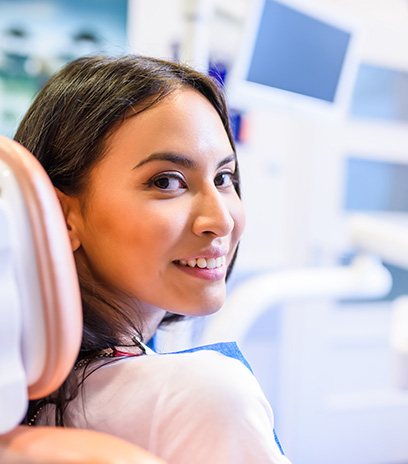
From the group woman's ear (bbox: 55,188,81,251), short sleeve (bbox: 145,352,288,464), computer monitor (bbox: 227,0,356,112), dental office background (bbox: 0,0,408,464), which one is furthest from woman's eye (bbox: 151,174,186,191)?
dental office background (bbox: 0,0,408,464)

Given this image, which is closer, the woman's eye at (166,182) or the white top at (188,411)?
the white top at (188,411)

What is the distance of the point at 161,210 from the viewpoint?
71 centimetres

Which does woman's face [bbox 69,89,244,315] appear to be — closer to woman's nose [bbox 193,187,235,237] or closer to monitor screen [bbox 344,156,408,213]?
woman's nose [bbox 193,187,235,237]

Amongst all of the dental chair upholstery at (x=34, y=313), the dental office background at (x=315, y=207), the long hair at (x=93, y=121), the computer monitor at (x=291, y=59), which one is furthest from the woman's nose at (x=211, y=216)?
the dental office background at (x=315, y=207)

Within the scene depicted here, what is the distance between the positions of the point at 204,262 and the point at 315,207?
1795 millimetres

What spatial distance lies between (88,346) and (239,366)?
174mm

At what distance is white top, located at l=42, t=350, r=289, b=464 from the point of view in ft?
1.97

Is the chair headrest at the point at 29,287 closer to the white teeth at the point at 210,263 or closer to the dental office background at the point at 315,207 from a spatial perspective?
the white teeth at the point at 210,263

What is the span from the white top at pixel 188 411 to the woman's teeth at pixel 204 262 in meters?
0.13

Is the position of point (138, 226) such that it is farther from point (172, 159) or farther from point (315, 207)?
point (315, 207)

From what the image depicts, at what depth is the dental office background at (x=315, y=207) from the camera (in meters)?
2.03

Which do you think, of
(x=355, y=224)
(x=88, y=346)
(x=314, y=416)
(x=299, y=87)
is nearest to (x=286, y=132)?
(x=355, y=224)

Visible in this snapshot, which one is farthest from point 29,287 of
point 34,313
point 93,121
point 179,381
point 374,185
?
point 374,185

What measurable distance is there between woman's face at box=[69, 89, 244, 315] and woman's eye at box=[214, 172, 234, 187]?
0.15 ft
